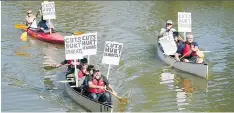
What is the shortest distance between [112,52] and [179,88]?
3.46 metres

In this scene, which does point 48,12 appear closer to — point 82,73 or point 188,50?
point 188,50

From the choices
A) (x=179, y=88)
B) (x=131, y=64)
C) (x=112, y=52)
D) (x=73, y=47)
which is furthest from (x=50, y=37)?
(x=112, y=52)

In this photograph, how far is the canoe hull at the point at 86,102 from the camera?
1352 centimetres

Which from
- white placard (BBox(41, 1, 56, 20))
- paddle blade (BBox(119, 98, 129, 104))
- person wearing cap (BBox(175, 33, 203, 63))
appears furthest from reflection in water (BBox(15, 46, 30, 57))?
paddle blade (BBox(119, 98, 129, 104))

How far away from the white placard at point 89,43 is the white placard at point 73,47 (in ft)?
0.73

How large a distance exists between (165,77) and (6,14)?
18.9 meters

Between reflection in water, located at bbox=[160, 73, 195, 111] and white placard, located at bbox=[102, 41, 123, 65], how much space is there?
263cm

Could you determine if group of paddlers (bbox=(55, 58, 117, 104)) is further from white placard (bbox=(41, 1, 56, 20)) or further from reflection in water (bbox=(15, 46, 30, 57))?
white placard (bbox=(41, 1, 56, 20))

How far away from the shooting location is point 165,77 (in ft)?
63.3

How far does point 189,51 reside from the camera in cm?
1959

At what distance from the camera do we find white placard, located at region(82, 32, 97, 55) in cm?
1597

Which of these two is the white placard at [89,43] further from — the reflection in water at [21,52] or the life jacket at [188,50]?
the reflection in water at [21,52]

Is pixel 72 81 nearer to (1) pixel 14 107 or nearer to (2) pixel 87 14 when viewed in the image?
(1) pixel 14 107

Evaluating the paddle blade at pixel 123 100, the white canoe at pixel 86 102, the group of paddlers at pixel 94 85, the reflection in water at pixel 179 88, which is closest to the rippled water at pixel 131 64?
the reflection in water at pixel 179 88
